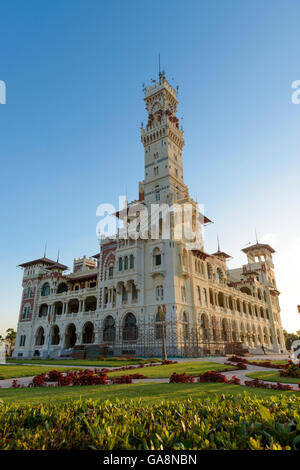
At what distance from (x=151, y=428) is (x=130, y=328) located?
114 feet

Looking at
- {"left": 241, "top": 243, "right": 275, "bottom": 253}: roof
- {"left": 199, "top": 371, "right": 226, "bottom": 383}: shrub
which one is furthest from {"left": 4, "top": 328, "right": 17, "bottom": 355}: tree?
{"left": 199, "top": 371, "right": 226, "bottom": 383}: shrub

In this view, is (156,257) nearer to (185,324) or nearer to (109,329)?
(185,324)

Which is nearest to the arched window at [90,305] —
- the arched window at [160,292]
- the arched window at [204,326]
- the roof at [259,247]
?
the arched window at [160,292]

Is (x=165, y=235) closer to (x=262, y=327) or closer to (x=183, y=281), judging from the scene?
(x=183, y=281)

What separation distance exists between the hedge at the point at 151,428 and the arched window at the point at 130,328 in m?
32.8

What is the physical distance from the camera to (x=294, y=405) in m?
4.63

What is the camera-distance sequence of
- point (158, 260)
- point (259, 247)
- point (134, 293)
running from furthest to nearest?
point (259, 247) < point (134, 293) < point (158, 260)

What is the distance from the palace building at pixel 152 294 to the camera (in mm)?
34250

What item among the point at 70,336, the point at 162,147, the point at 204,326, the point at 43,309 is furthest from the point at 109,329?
the point at 162,147

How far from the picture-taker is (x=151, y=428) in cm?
354

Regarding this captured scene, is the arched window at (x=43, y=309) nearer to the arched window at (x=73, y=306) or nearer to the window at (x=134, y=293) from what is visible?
the arched window at (x=73, y=306)

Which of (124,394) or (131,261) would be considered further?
(131,261)
